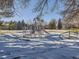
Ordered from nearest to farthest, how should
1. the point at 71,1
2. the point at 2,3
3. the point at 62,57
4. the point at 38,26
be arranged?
the point at 2,3 → the point at 71,1 → the point at 38,26 → the point at 62,57

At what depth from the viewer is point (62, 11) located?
6062 mm

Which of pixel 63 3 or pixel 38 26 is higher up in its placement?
pixel 63 3

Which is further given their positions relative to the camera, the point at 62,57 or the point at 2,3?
the point at 62,57

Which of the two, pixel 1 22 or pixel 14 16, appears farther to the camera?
pixel 1 22

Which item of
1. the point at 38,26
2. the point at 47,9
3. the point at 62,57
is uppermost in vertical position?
the point at 47,9

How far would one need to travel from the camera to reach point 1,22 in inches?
251

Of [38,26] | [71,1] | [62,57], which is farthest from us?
[62,57]

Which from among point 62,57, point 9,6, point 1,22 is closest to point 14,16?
point 9,6

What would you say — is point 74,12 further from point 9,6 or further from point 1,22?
point 1,22

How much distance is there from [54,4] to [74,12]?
501 mm

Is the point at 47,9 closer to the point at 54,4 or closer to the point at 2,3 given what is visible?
the point at 54,4

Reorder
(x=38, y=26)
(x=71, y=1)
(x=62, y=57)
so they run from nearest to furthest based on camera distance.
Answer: (x=71, y=1), (x=38, y=26), (x=62, y=57)

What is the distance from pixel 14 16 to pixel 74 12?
1.40m

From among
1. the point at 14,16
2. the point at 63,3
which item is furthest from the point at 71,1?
the point at 14,16
